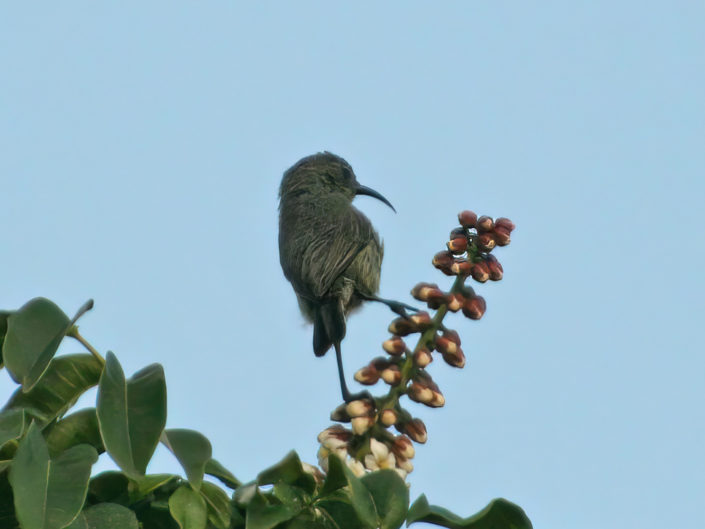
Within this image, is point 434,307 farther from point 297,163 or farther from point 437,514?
point 297,163

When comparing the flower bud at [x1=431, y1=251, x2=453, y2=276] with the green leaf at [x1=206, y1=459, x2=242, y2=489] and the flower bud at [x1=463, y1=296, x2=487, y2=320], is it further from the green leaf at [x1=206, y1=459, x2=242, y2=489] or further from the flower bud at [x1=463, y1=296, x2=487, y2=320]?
the green leaf at [x1=206, y1=459, x2=242, y2=489]

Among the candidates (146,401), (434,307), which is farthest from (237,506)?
(434,307)

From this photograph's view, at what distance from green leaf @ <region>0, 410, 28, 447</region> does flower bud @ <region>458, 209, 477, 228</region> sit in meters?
1.04

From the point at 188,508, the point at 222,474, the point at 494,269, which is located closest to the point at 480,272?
the point at 494,269

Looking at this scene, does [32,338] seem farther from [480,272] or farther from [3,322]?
[480,272]

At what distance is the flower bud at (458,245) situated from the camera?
2412 mm

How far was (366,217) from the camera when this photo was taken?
620 centimetres

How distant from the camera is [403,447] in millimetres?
2250

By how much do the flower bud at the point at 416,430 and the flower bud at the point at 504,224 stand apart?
1.60 feet

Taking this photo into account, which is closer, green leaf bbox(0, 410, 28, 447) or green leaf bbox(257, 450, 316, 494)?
green leaf bbox(0, 410, 28, 447)

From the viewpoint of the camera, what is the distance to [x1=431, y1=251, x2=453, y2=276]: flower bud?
2439 millimetres

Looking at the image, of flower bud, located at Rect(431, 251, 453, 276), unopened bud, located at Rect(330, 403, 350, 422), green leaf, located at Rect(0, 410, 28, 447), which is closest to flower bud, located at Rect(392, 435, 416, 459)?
unopened bud, located at Rect(330, 403, 350, 422)

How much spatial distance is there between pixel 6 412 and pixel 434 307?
0.92 m

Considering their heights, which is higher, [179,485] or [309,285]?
[309,285]
